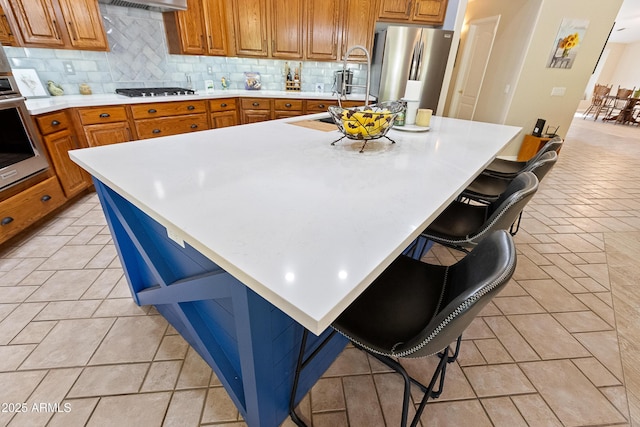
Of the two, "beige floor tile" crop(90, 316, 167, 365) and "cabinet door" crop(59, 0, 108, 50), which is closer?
"beige floor tile" crop(90, 316, 167, 365)

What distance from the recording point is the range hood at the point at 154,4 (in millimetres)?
2910

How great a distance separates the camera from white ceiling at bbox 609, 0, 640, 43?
6.01 metres

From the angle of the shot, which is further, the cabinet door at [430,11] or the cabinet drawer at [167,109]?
the cabinet door at [430,11]

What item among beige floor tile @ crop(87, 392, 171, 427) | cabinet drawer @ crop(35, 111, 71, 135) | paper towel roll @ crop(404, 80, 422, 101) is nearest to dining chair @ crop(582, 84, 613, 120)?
paper towel roll @ crop(404, 80, 422, 101)

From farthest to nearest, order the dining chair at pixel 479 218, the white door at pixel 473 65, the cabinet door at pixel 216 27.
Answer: the white door at pixel 473 65 < the cabinet door at pixel 216 27 < the dining chair at pixel 479 218

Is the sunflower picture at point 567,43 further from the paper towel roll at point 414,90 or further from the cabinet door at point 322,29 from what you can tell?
the paper towel roll at point 414,90

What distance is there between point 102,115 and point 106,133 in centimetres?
17

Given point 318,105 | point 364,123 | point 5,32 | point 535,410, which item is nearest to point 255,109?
point 318,105

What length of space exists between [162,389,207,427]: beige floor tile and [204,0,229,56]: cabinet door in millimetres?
3712

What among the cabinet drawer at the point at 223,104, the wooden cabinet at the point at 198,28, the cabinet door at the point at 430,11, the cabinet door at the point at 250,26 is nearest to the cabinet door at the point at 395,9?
the cabinet door at the point at 430,11

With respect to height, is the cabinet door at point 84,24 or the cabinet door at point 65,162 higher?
the cabinet door at point 84,24

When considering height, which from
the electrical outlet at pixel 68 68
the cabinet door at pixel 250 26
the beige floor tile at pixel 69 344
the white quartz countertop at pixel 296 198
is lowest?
the beige floor tile at pixel 69 344

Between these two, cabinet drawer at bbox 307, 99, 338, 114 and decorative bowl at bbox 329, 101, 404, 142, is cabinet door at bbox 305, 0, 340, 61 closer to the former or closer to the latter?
cabinet drawer at bbox 307, 99, 338, 114

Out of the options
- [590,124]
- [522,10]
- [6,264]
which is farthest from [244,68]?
[590,124]
